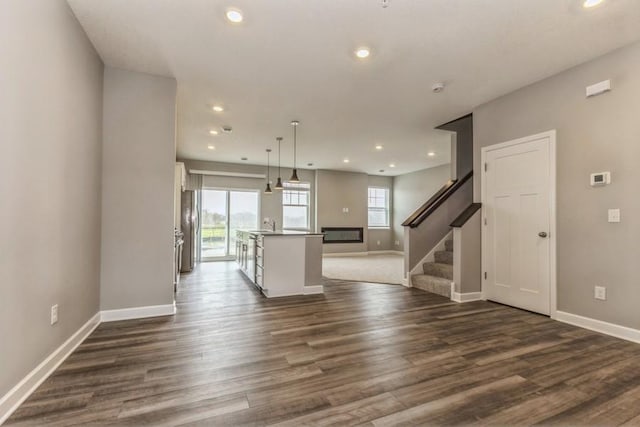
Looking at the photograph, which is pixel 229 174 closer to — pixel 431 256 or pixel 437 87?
pixel 431 256

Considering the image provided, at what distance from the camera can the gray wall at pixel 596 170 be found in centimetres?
269

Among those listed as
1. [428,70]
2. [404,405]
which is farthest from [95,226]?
[428,70]

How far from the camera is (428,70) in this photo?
318cm

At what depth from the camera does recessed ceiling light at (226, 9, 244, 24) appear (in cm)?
227

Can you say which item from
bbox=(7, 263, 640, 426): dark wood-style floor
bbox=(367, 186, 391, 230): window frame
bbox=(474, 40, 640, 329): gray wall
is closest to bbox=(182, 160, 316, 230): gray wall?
bbox=(367, 186, 391, 230): window frame

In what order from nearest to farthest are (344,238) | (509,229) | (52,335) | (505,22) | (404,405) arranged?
(404,405), (52,335), (505,22), (509,229), (344,238)

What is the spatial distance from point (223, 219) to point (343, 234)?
3.68 m

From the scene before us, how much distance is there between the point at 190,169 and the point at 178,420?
7.03 meters

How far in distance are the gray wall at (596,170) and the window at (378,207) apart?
6.78 metres

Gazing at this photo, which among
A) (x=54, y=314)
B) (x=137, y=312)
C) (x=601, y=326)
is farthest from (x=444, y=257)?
(x=54, y=314)

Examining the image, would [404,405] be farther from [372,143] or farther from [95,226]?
[372,143]

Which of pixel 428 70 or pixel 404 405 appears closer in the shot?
pixel 404 405

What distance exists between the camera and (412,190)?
9523mm

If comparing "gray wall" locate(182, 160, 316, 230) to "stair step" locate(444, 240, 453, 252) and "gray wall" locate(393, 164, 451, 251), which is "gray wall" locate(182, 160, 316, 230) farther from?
"stair step" locate(444, 240, 453, 252)
